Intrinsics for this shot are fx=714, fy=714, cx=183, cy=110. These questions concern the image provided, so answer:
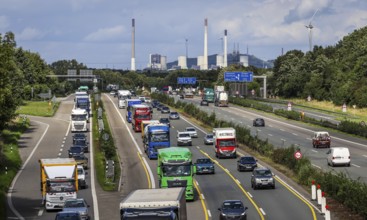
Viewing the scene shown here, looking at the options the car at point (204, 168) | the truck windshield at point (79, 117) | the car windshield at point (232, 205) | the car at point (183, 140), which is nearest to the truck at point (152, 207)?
the car windshield at point (232, 205)

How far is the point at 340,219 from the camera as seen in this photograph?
3991 cm

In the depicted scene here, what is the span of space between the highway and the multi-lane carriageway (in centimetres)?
619

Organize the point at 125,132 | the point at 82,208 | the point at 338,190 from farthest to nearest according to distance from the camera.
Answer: the point at 125,132
the point at 338,190
the point at 82,208

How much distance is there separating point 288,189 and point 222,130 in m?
23.1

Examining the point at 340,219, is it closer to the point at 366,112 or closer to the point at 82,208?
the point at 82,208

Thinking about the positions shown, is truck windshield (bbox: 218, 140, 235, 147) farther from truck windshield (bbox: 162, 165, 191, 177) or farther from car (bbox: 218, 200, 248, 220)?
car (bbox: 218, 200, 248, 220)

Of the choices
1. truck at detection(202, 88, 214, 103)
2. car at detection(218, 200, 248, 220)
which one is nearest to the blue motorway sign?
truck at detection(202, 88, 214, 103)

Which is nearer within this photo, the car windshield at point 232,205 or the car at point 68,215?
the car at point 68,215

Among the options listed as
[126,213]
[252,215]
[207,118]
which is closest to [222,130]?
[252,215]

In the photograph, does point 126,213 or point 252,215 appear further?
point 252,215

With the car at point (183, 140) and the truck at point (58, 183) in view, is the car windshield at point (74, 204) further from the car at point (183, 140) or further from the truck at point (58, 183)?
the car at point (183, 140)

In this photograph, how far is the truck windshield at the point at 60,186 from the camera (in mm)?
44031

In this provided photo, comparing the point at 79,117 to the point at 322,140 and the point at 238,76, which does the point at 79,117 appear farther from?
the point at 238,76

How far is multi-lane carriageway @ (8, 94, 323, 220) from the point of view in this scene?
43219 millimetres
